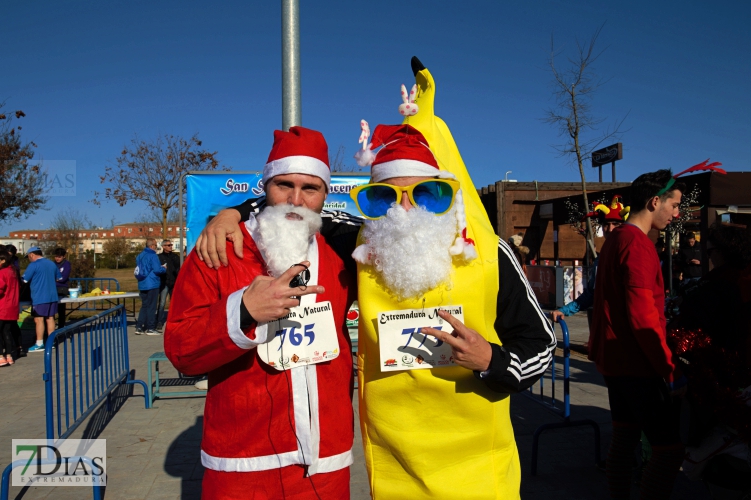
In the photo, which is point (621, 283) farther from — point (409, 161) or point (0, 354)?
point (0, 354)

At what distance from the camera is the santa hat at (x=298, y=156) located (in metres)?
2.17

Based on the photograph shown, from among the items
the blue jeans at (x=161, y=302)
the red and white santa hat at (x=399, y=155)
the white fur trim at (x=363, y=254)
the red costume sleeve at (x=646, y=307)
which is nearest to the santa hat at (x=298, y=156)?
the red and white santa hat at (x=399, y=155)

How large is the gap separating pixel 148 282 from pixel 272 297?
1051 cm

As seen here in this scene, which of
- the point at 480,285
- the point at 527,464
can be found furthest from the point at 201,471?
the point at 480,285

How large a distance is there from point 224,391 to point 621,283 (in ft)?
7.93

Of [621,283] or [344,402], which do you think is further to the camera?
[621,283]

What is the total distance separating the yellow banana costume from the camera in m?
1.75

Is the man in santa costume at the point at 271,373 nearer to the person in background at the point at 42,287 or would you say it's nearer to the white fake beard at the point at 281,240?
the white fake beard at the point at 281,240

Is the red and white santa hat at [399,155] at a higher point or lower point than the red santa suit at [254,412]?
higher

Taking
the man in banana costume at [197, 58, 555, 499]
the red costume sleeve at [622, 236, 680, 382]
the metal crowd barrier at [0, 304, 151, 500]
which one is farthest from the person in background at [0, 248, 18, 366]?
the red costume sleeve at [622, 236, 680, 382]

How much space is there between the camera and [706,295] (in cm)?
314

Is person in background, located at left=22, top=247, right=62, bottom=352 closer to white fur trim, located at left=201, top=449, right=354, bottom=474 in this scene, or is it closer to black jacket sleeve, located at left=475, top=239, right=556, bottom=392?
white fur trim, located at left=201, top=449, right=354, bottom=474

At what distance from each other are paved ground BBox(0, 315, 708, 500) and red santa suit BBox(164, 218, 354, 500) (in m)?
2.25

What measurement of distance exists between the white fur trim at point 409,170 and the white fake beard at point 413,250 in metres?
0.17
